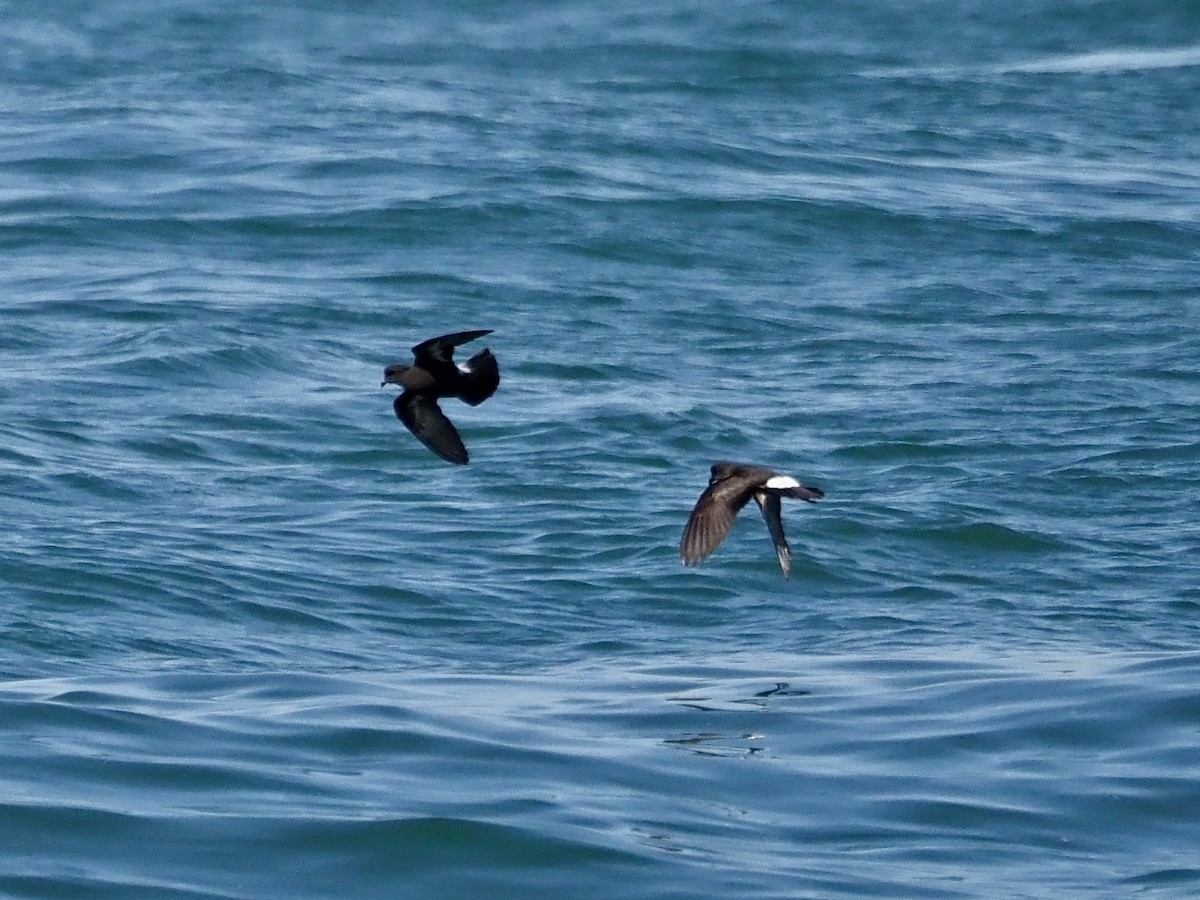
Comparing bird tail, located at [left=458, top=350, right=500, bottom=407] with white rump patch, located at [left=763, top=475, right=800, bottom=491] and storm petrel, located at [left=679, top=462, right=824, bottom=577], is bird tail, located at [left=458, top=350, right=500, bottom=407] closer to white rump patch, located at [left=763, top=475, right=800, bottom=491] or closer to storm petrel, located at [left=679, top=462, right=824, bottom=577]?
storm petrel, located at [left=679, top=462, right=824, bottom=577]

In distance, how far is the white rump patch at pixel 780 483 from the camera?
7957 mm

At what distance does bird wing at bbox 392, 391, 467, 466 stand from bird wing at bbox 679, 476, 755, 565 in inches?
37.3

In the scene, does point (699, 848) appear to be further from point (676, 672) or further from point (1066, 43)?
point (1066, 43)

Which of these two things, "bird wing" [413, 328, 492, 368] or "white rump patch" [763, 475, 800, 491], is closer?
"bird wing" [413, 328, 492, 368]

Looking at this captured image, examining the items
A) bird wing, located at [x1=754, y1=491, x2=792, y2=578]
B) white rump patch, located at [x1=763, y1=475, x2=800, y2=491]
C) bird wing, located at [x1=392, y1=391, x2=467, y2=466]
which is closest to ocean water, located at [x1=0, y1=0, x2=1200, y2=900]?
bird wing, located at [x1=754, y1=491, x2=792, y2=578]

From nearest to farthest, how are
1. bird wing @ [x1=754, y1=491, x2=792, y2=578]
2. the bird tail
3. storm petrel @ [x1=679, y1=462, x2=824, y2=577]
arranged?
the bird tail, storm petrel @ [x1=679, y1=462, x2=824, y2=577], bird wing @ [x1=754, y1=491, x2=792, y2=578]

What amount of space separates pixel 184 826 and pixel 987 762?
9.58 feet

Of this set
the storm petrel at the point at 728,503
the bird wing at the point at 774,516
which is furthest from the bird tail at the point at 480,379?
the bird wing at the point at 774,516

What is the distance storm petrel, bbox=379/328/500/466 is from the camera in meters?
7.37

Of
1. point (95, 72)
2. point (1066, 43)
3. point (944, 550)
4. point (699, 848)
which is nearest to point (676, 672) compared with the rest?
point (699, 848)

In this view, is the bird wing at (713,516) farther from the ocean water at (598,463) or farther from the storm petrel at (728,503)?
the ocean water at (598,463)

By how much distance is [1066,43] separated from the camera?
94.1 ft

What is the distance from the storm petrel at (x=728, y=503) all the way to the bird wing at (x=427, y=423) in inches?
37.6

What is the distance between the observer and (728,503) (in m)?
8.41
